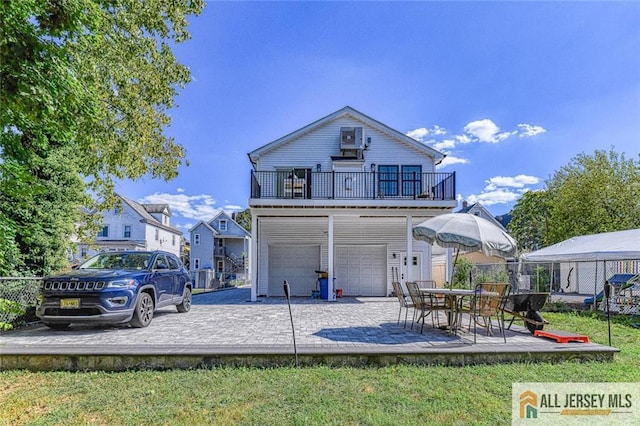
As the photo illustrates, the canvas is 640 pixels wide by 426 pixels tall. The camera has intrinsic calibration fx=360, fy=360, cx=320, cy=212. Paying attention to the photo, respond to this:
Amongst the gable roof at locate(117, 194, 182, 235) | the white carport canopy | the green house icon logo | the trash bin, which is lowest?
the trash bin

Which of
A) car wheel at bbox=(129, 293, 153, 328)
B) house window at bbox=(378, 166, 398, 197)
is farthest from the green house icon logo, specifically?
house window at bbox=(378, 166, 398, 197)

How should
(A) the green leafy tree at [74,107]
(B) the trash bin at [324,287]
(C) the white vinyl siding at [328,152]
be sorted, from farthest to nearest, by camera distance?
(C) the white vinyl siding at [328,152]
(B) the trash bin at [324,287]
(A) the green leafy tree at [74,107]

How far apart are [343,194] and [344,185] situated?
0.37 m

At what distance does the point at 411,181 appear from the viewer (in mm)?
15078

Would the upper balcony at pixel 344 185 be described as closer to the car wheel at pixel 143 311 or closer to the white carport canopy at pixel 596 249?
the white carport canopy at pixel 596 249

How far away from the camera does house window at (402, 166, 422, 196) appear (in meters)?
14.9

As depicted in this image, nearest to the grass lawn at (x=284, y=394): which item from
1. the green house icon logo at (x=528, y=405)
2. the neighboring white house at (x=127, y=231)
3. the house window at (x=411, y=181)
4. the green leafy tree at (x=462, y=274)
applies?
the green house icon logo at (x=528, y=405)

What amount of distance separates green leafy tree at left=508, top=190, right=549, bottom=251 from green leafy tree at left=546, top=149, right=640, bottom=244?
35.3ft

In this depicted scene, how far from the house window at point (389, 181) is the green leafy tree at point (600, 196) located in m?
15.5

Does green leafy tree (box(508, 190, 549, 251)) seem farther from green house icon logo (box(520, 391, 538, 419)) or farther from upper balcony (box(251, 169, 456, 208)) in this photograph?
green house icon logo (box(520, 391, 538, 419))

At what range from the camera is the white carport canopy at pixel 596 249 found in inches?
513

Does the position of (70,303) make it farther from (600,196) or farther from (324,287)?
(600,196)

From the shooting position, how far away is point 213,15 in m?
10.5

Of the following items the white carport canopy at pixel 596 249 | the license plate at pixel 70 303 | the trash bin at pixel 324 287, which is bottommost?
the trash bin at pixel 324 287
